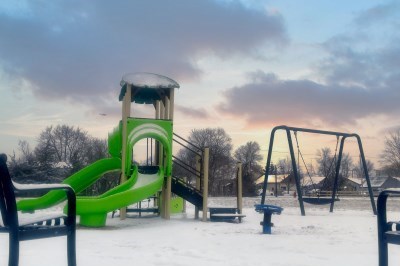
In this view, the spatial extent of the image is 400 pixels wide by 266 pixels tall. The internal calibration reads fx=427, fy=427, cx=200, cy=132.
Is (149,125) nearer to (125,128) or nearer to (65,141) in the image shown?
(125,128)

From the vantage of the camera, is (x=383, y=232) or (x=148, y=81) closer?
(x=383, y=232)

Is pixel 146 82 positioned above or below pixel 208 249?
above

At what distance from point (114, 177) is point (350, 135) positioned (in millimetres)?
18746

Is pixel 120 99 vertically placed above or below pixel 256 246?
above

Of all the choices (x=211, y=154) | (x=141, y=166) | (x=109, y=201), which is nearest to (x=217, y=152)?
(x=211, y=154)

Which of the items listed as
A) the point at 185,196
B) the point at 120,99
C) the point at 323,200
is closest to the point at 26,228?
the point at 185,196

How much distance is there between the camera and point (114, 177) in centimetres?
3019

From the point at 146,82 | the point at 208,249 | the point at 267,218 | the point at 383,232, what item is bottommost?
the point at 208,249

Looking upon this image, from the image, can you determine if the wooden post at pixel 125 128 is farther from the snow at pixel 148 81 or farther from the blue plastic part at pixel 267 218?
the blue plastic part at pixel 267 218

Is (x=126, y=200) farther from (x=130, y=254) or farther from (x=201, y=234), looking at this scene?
(x=130, y=254)

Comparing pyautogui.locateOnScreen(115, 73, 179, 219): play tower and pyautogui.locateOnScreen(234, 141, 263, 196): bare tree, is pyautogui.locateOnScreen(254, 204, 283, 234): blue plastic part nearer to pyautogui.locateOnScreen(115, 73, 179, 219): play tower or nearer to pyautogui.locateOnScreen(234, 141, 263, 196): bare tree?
pyautogui.locateOnScreen(115, 73, 179, 219): play tower

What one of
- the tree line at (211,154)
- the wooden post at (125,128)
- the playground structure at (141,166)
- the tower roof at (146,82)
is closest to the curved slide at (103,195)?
the playground structure at (141,166)

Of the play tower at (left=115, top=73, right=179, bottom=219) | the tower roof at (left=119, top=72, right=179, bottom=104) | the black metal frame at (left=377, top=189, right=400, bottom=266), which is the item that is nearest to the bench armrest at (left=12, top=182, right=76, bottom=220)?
the black metal frame at (left=377, top=189, right=400, bottom=266)

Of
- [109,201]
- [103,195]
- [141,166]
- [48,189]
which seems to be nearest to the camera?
[48,189]
